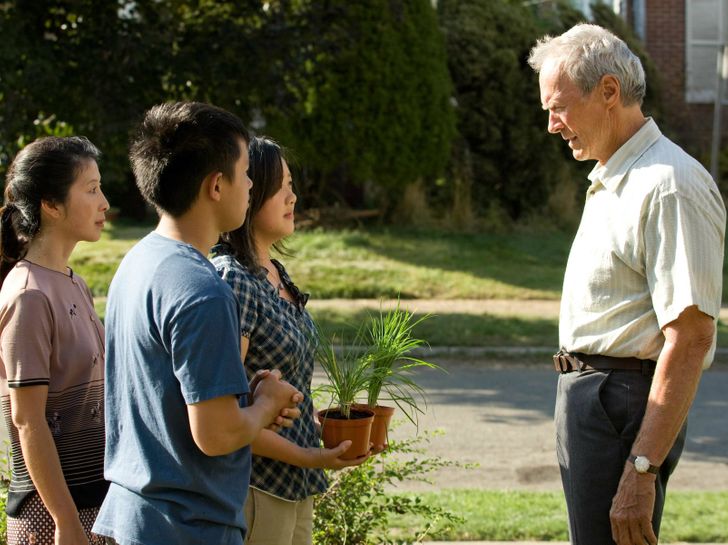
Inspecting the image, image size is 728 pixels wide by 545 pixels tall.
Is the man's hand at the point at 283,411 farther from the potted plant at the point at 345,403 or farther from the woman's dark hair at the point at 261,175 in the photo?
the woman's dark hair at the point at 261,175

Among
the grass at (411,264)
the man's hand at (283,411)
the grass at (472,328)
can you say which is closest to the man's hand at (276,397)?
the man's hand at (283,411)

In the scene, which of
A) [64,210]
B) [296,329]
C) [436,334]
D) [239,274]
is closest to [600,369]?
[296,329]

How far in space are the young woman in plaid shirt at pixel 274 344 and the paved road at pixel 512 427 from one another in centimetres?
323

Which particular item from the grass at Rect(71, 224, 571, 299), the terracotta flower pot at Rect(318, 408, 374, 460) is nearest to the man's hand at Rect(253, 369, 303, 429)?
the terracotta flower pot at Rect(318, 408, 374, 460)

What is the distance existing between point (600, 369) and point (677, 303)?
356mm

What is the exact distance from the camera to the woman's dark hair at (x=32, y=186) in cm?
298

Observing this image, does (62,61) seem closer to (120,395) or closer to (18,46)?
(18,46)

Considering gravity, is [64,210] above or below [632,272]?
above

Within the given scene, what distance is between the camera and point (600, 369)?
2.98 m

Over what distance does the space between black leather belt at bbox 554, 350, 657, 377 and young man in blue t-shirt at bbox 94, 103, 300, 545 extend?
1057 mm

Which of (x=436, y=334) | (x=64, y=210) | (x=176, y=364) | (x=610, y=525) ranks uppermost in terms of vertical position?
(x=64, y=210)

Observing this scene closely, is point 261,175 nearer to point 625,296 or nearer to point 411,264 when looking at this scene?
point 625,296

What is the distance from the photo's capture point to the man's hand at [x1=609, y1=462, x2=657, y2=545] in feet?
9.32

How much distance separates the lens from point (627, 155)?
3.01 metres
